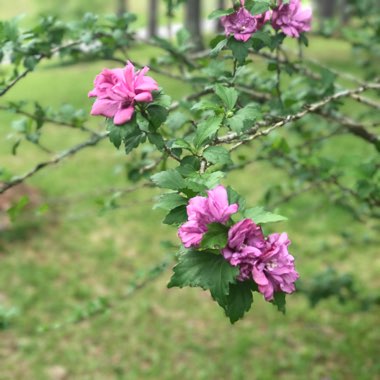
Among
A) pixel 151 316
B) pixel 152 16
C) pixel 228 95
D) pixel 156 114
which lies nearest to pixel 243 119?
pixel 228 95

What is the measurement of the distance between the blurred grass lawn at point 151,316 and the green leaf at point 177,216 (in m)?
A: 2.48

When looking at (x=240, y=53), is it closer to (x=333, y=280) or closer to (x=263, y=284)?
(x=263, y=284)

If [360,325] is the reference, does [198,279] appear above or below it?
above

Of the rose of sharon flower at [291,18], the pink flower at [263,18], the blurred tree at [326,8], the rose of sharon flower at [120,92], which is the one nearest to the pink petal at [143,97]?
the rose of sharon flower at [120,92]

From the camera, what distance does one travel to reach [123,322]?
237 inches

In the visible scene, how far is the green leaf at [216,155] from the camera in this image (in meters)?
1.35

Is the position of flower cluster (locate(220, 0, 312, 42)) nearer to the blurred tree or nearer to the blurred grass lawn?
the blurred grass lawn

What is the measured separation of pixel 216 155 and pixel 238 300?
362mm

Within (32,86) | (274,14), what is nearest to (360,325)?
(274,14)

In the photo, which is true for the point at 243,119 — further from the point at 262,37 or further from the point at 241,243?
the point at 241,243

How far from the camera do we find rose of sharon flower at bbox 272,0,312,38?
1.79 meters

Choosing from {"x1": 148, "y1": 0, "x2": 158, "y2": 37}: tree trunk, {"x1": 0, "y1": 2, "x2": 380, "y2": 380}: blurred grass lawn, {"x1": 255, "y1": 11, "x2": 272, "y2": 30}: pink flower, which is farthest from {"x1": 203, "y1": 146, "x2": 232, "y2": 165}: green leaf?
{"x1": 148, "y1": 0, "x2": 158, "y2": 37}: tree trunk

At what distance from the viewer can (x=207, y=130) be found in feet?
4.60

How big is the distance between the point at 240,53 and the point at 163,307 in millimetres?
4945
